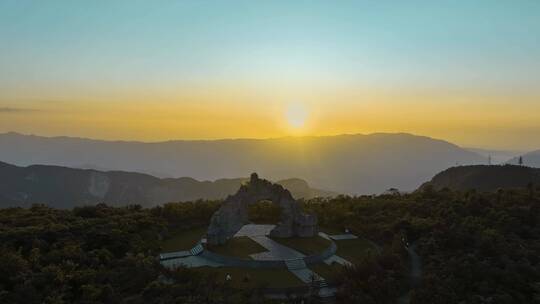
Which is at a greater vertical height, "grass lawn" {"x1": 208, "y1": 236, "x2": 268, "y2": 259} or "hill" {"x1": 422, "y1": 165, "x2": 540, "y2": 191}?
"hill" {"x1": 422, "y1": 165, "x2": 540, "y2": 191}

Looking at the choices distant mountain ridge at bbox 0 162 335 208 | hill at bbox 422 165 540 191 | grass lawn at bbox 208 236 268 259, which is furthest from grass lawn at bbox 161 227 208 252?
distant mountain ridge at bbox 0 162 335 208

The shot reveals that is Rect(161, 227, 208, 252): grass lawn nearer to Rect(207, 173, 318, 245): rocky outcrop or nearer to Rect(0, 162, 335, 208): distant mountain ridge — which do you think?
Rect(207, 173, 318, 245): rocky outcrop

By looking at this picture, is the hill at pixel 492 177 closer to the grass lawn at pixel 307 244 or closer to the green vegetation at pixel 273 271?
the green vegetation at pixel 273 271

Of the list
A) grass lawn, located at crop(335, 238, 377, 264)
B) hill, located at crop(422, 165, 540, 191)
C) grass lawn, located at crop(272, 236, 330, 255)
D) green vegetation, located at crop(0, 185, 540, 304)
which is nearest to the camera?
green vegetation, located at crop(0, 185, 540, 304)

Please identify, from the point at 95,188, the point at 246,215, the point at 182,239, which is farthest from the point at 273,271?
the point at 95,188

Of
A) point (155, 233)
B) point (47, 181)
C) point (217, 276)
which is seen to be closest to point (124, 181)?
point (47, 181)

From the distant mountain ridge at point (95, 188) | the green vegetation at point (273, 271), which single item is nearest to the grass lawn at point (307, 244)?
the green vegetation at point (273, 271)

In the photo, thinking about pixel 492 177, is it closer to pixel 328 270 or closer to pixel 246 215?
pixel 328 270

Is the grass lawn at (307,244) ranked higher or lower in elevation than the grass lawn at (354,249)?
higher
